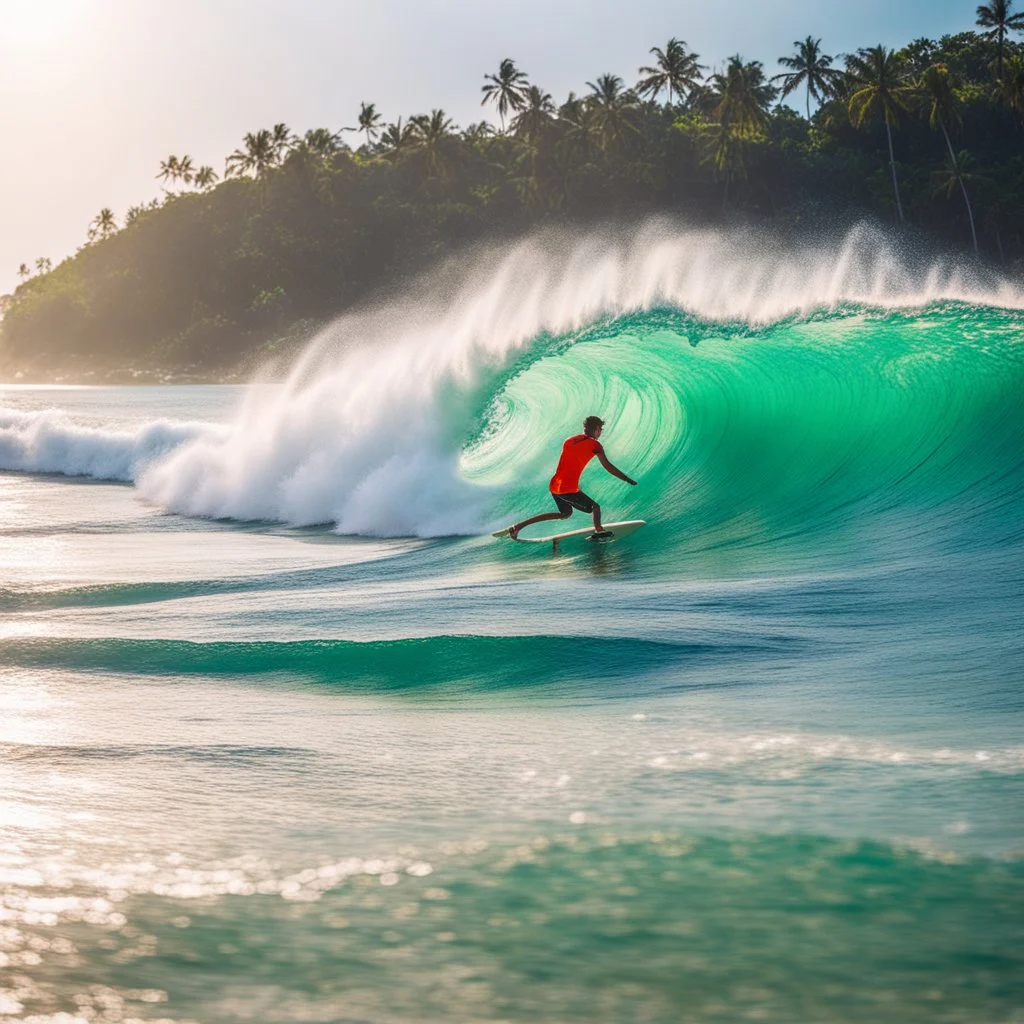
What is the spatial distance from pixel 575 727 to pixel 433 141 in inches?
4037

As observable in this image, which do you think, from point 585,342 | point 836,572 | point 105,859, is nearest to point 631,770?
point 105,859

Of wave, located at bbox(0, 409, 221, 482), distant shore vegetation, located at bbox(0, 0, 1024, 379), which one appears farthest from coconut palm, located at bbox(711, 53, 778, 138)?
wave, located at bbox(0, 409, 221, 482)

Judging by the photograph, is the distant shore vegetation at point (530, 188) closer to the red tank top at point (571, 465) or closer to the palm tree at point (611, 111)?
the palm tree at point (611, 111)

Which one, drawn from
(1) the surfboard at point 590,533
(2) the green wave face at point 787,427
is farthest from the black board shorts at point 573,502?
(2) the green wave face at point 787,427

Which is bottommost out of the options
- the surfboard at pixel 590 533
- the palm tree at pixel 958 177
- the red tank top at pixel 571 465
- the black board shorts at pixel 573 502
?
the surfboard at pixel 590 533

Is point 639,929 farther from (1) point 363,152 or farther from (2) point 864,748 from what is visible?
(1) point 363,152

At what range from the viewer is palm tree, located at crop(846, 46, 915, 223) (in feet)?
260

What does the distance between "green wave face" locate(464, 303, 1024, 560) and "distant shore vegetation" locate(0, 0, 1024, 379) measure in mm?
66161

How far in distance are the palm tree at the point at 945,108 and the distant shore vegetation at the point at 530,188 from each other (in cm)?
17

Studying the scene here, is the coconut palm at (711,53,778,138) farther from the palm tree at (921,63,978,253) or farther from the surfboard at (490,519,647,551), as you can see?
the surfboard at (490,519,647,551)

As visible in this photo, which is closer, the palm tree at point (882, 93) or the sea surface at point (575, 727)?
the sea surface at point (575, 727)

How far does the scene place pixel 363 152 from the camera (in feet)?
382

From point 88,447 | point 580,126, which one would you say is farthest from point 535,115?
point 88,447

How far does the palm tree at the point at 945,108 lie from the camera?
76.6 m
